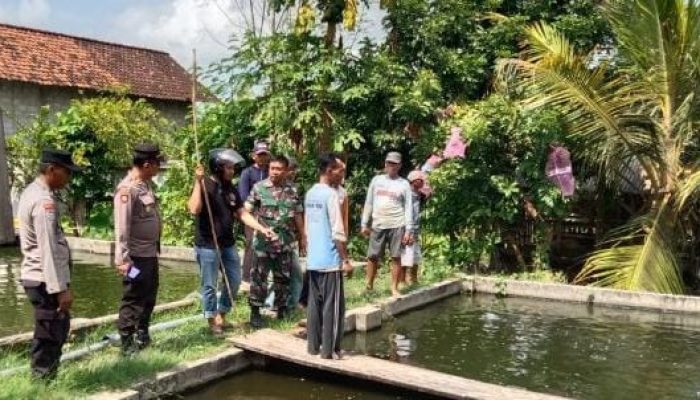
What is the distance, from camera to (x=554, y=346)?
25.6 ft

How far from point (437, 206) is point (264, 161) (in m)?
4.52

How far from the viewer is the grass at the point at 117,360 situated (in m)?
5.04

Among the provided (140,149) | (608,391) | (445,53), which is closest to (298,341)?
(140,149)

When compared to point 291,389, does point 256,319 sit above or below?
above

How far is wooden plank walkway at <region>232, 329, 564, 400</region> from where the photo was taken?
18.4 ft

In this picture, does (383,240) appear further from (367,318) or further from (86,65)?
(86,65)

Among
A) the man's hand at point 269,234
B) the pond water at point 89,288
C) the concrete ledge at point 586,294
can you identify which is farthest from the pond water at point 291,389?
the concrete ledge at point 586,294

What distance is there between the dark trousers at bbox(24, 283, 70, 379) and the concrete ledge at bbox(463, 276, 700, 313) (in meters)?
6.96

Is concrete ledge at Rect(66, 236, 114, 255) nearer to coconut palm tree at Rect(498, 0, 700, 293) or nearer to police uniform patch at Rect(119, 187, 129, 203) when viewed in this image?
coconut palm tree at Rect(498, 0, 700, 293)

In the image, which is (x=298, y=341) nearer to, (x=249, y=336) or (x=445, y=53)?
(x=249, y=336)

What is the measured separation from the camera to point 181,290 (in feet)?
34.2

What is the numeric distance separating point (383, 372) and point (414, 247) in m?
3.62

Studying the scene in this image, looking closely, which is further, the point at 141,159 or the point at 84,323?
the point at 84,323

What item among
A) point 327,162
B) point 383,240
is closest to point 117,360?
point 327,162
